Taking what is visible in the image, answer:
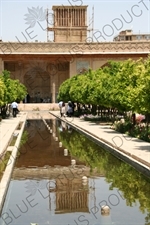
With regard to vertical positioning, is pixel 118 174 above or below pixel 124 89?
below

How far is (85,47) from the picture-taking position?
157 feet

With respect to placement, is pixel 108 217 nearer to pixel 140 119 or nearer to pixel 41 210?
pixel 41 210

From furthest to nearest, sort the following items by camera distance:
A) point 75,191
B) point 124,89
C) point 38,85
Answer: point 38,85, point 124,89, point 75,191

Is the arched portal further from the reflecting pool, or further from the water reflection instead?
the reflecting pool

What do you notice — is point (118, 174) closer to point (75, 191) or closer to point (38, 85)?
point (75, 191)

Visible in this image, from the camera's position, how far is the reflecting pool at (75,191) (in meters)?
6.89

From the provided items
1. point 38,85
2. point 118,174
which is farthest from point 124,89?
point 38,85

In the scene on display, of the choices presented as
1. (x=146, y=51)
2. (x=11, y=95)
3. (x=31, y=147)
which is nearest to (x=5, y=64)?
(x=146, y=51)

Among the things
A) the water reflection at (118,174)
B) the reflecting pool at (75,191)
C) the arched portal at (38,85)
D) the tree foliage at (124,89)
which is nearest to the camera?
the reflecting pool at (75,191)

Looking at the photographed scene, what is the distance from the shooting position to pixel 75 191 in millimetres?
8523

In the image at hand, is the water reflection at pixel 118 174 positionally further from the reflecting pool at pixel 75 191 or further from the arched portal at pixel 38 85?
the arched portal at pixel 38 85

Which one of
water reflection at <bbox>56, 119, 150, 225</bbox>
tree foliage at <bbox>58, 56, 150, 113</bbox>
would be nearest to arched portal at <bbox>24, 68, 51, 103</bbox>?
tree foliage at <bbox>58, 56, 150, 113</bbox>

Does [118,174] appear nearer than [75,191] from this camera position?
No

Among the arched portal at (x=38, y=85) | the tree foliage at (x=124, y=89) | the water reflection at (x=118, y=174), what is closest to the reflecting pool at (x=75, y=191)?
the water reflection at (x=118, y=174)
